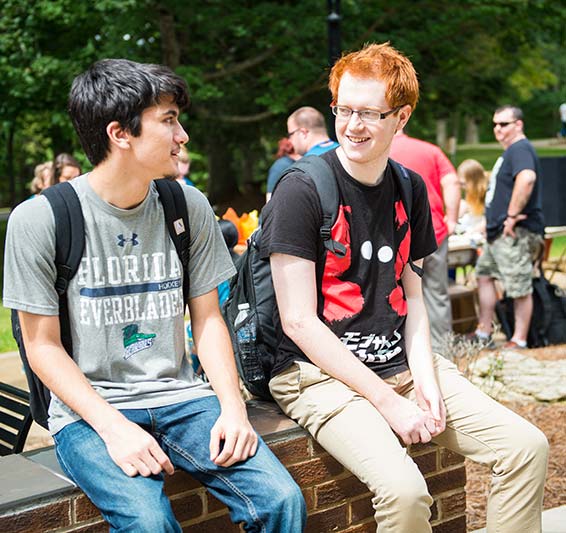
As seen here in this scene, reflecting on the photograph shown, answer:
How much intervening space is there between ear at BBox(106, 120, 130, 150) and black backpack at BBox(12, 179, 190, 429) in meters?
0.20

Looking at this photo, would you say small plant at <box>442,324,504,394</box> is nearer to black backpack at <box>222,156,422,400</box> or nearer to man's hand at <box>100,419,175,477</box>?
black backpack at <box>222,156,422,400</box>

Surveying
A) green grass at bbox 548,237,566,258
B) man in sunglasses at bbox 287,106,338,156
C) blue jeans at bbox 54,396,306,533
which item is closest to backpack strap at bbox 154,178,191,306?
blue jeans at bbox 54,396,306,533

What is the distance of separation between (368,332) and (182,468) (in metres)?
0.83

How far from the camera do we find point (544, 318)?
28.4 feet

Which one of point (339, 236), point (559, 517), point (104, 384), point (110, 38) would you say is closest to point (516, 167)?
point (559, 517)

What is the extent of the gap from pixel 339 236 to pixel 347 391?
0.53 metres

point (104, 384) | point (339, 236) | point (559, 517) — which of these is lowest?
point (559, 517)

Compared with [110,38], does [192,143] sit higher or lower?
lower

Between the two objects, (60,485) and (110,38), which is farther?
(110,38)

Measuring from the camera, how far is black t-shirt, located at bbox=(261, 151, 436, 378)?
124 inches

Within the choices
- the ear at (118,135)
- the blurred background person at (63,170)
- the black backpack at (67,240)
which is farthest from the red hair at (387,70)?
the blurred background person at (63,170)

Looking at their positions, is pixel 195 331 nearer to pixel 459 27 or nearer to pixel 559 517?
pixel 559 517

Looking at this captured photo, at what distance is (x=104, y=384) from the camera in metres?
2.79

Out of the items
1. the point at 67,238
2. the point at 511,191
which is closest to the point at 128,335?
the point at 67,238
